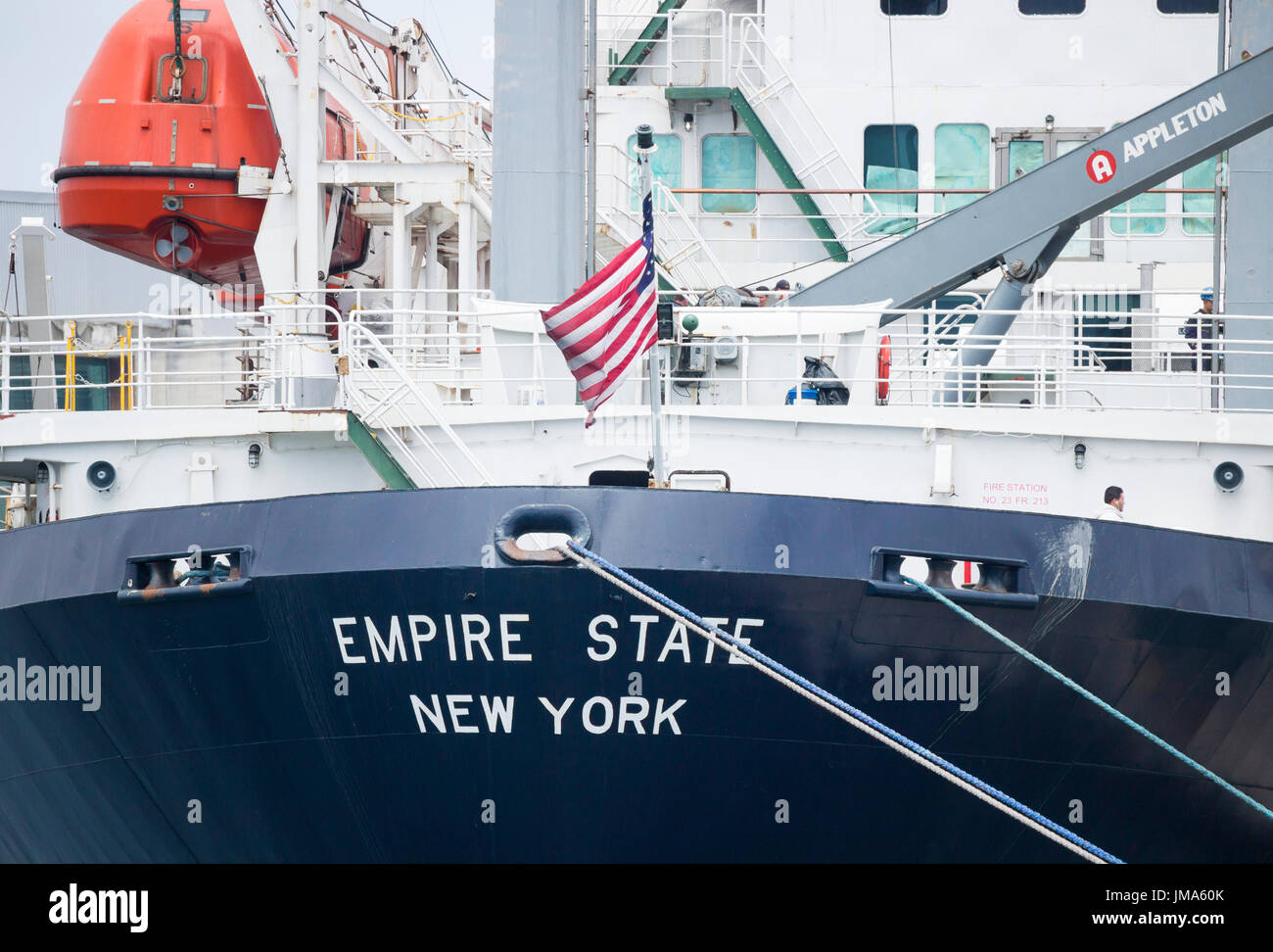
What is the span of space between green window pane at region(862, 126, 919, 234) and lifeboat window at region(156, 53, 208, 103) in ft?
25.7

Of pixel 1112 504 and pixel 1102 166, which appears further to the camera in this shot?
pixel 1102 166

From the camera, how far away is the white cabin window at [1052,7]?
1986 centimetres

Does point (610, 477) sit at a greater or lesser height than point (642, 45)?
lesser

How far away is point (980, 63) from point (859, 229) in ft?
9.16

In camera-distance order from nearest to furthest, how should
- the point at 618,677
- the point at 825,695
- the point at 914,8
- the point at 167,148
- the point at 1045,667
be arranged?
the point at 825,695 → the point at 1045,667 → the point at 618,677 → the point at 167,148 → the point at 914,8

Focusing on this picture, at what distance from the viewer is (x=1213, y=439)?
12.9 m

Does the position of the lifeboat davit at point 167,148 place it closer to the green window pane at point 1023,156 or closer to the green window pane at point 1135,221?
the green window pane at point 1023,156

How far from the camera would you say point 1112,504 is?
461 inches

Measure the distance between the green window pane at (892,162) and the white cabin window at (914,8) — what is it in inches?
53.5

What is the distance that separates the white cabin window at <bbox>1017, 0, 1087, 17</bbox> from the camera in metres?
19.9

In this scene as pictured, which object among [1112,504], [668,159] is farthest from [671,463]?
[668,159]

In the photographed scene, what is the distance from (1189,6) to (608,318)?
13.2 m

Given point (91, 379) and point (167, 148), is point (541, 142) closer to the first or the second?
point (167, 148)

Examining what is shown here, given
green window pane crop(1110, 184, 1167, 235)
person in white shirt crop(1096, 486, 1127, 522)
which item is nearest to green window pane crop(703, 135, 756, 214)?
green window pane crop(1110, 184, 1167, 235)
